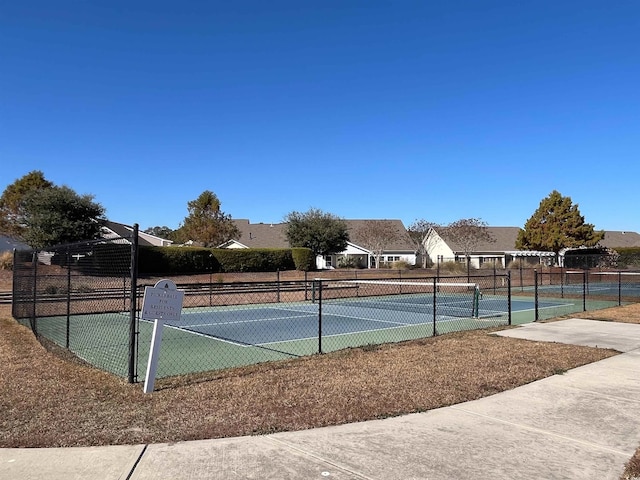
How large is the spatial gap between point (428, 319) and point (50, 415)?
12.6m

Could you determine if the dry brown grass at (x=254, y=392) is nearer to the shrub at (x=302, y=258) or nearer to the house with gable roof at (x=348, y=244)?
the shrub at (x=302, y=258)

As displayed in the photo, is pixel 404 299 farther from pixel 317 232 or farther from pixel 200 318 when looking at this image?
pixel 317 232

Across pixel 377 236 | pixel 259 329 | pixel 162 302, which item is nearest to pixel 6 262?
pixel 259 329

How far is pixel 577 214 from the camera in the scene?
5353cm

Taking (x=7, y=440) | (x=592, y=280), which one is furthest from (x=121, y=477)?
(x=592, y=280)

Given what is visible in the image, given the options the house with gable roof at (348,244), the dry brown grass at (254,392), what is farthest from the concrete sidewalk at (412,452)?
the house with gable roof at (348,244)

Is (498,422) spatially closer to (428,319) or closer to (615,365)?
(615,365)

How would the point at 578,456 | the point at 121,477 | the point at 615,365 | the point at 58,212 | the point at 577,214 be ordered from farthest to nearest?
the point at 577,214 → the point at 58,212 → the point at 615,365 → the point at 578,456 → the point at 121,477

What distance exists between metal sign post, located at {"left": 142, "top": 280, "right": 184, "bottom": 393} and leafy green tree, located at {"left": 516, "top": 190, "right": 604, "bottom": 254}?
5395cm

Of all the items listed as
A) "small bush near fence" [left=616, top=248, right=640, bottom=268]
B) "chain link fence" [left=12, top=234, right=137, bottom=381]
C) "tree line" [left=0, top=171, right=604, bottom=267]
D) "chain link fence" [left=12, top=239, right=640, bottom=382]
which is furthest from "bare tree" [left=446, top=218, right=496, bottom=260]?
"chain link fence" [left=12, top=234, right=137, bottom=381]

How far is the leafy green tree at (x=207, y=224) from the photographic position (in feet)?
181

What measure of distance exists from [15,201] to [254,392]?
46.6m

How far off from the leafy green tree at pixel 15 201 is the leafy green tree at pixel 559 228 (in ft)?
164

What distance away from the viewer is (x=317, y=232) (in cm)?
5075
